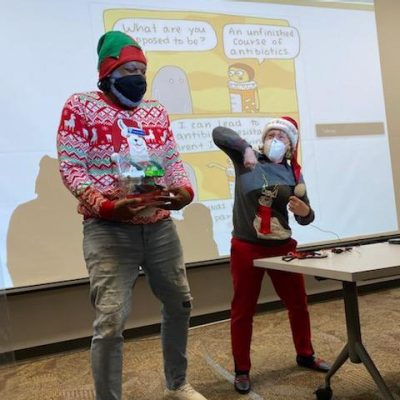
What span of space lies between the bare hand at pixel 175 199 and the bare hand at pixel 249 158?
0.44 m

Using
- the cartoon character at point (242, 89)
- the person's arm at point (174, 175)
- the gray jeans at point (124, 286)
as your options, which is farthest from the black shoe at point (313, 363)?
the cartoon character at point (242, 89)

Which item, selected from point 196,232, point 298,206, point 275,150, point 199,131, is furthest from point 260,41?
point 298,206

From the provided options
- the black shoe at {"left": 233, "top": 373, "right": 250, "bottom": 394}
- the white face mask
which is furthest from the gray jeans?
the white face mask

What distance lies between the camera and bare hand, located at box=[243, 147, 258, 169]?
193cm

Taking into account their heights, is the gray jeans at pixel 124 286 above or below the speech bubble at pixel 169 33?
below

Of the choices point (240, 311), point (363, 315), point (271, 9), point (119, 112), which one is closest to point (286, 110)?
point (271, 9)

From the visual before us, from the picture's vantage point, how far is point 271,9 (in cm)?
325

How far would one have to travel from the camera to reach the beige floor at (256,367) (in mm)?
1966

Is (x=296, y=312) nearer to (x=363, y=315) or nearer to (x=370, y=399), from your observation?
(x=370, y=399)

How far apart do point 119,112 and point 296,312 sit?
1.19 metres

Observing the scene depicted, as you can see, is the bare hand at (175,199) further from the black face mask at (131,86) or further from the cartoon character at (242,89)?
the cartoon character at (242,89)

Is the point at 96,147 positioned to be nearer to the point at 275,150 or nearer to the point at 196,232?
the point at 275,150

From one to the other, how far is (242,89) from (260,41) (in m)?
0.36

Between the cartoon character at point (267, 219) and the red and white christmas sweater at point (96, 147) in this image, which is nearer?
the red and white christmas sweater at point (96, 147)
